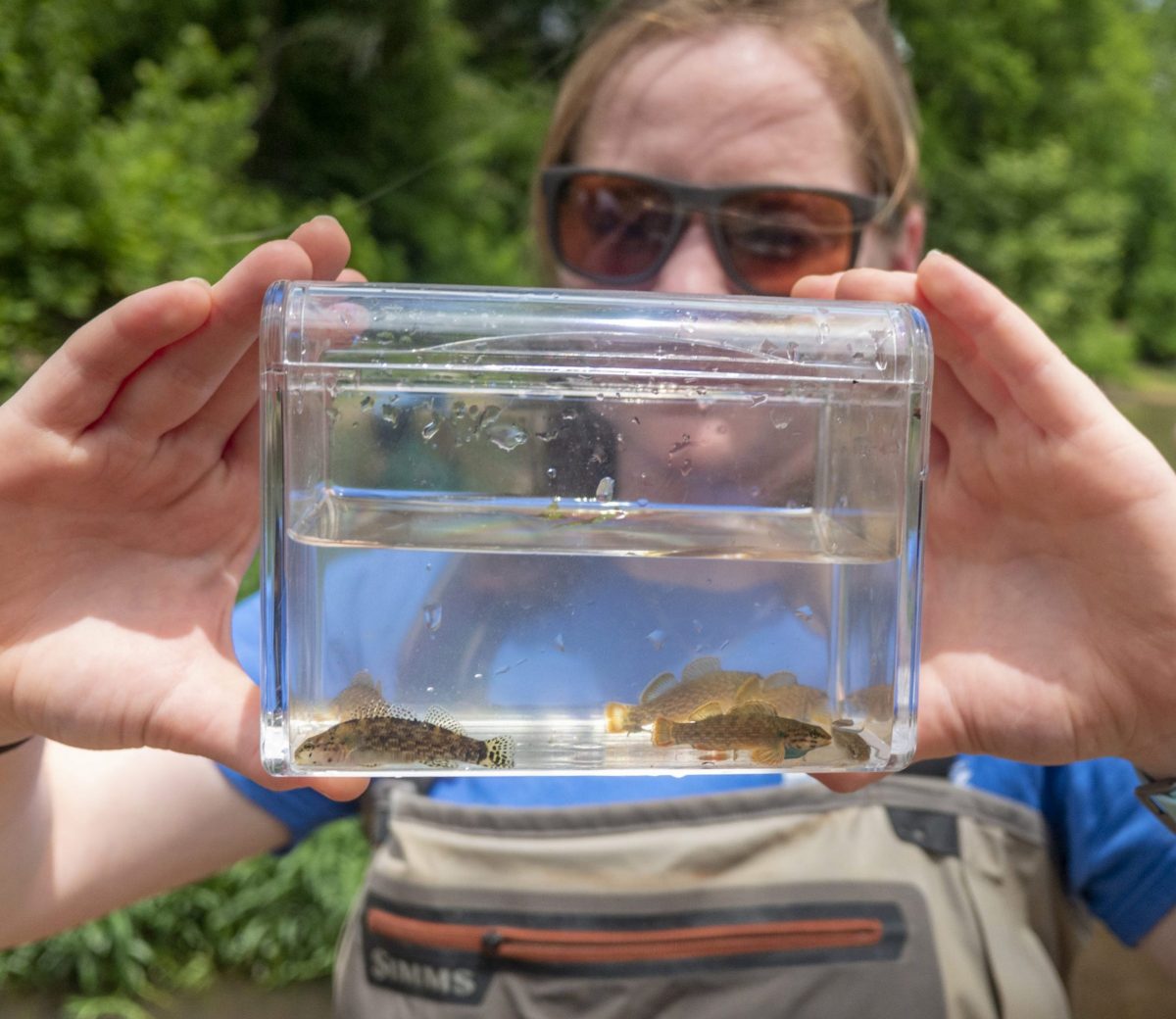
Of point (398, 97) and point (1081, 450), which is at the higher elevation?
point (398, 97)

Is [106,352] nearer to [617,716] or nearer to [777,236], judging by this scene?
[617,716]

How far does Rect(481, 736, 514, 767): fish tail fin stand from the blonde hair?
1.04 m

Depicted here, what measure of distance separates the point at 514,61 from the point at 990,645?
722 cm

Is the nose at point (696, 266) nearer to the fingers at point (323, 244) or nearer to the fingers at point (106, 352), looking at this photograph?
the fingers at point (323, 244)

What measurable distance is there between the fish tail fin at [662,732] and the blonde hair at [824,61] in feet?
3.32

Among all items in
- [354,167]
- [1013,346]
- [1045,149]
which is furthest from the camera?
[1045,149]

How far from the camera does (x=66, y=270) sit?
3.18 meters

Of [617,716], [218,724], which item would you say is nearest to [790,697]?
[617,716]

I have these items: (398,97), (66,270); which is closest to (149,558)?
(66,270)

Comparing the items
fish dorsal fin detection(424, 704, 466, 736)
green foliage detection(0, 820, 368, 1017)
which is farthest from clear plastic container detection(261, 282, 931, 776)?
green foliage detection(0, 820, 368, 1017)

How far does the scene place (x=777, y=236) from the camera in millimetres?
1477

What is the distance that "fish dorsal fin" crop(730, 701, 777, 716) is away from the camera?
33.8 inches

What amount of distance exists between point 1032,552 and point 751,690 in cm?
37

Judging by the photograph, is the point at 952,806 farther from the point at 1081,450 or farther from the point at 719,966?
the point at 1081,450
